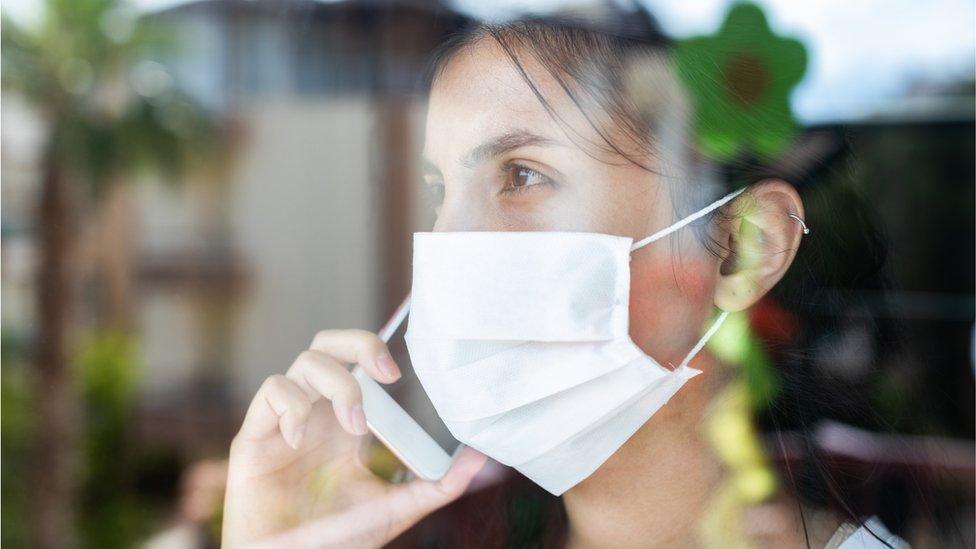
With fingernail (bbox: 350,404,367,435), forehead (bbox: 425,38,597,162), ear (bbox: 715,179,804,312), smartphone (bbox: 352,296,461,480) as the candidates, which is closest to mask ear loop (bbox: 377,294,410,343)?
smartphone (bbox: 352,296,461,480)

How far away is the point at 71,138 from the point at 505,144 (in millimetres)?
888

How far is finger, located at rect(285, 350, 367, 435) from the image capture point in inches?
43.6

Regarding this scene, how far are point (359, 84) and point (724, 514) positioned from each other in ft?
2.82

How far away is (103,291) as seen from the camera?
144cm

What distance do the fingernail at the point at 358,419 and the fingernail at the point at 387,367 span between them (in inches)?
2.2

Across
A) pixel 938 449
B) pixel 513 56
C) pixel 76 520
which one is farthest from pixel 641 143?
pixel 76 520

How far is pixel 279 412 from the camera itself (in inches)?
44.9

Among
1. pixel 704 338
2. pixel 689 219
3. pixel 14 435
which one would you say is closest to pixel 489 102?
pixel 689 219

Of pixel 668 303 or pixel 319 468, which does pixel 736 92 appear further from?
pixel 319 468

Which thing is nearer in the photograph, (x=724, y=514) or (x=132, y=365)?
(x=724, y=514)

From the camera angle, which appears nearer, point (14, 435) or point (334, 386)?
point (334, 386)

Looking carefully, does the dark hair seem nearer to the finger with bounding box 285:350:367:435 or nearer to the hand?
the hand

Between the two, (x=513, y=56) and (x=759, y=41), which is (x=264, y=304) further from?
(x=759, y=41)

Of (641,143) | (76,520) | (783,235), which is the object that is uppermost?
(641,143)
